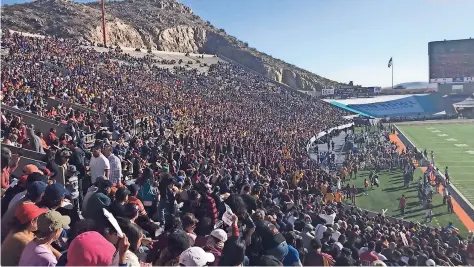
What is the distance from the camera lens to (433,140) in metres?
40.9

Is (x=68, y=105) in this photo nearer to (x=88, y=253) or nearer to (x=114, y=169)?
(x=114, y=169)

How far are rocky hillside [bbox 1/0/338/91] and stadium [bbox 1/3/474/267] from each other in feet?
46.1

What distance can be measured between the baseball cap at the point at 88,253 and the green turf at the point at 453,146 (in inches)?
861

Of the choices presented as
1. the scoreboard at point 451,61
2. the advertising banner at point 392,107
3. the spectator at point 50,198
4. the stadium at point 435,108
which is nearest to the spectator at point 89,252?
the spectator at point 50,198

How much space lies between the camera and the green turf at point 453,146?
2614 cm

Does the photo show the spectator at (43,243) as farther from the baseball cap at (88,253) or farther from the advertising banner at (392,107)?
the advertising banner at (392,107)

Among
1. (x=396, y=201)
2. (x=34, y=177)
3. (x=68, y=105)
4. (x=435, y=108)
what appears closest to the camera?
(x=34, y=177)

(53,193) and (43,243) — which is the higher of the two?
(53,193)

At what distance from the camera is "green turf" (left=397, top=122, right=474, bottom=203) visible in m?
26.1

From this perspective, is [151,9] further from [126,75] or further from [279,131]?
[279,131]

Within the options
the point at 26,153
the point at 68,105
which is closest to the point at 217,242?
the point at 26,153

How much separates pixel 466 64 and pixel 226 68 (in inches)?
1326

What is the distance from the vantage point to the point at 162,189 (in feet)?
25.0

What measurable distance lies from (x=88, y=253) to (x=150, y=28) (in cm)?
7598
